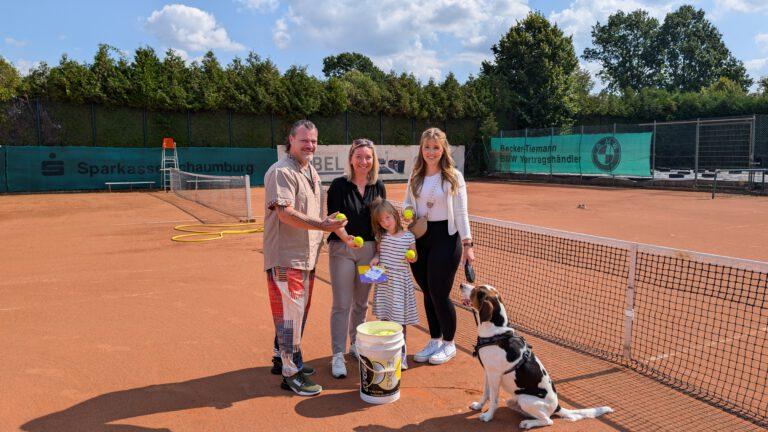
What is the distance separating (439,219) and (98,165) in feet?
88.4

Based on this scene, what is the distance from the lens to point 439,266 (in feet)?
15.1

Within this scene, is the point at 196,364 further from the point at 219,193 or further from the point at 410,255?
the point at 219,193

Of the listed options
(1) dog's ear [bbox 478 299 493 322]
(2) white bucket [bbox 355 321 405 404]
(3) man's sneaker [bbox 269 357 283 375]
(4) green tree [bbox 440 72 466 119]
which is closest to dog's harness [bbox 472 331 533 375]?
(1) dog's ear [bbox 478 299 493 322]

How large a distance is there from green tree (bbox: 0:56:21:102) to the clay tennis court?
67.4 ft

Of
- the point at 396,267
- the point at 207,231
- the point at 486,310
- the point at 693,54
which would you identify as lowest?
the point at 207,231

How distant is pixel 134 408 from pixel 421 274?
2524mm

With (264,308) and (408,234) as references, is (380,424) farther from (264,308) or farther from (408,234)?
(264,308)

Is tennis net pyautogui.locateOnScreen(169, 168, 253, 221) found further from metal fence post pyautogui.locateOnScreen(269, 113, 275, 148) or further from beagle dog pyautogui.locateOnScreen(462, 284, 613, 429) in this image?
beagle dog pyautogui.locateOnScreen(462, 284, 613, 429)

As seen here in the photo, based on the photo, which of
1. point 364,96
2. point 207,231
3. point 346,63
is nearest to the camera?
point 207,231

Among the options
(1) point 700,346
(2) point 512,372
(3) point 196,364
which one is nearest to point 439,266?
(2) point 512,372

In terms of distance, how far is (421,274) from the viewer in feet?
15.8

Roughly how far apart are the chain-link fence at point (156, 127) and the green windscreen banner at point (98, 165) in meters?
2.43

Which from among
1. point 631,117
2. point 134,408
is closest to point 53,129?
point 134,408

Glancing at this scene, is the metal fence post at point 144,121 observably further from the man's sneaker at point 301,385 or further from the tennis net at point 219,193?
the man's sneaker at point 301,385
